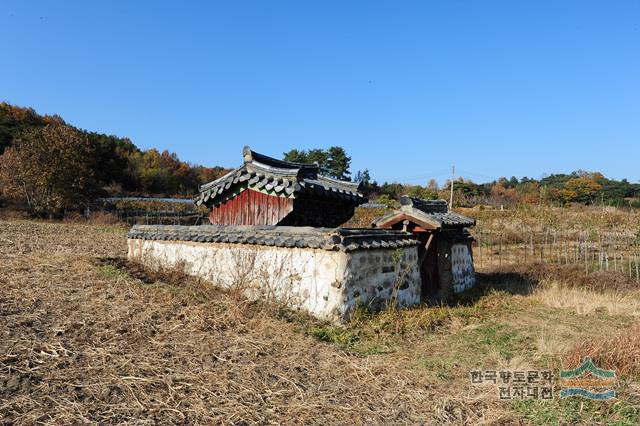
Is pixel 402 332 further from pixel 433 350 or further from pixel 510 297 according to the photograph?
pixel 510 297

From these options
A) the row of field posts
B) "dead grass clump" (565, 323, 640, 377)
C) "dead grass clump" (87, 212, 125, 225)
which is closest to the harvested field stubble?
"dead grass clump" (565, 323, 640, 377)

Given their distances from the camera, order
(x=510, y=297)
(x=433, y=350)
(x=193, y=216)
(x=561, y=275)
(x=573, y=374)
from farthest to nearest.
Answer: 1. (x=193, y=216)
2. (x=561, y=275)
3. (x=510, y=297)
4. (x=433, y=350)
5. (x=573, y=374)

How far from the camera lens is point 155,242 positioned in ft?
32.1

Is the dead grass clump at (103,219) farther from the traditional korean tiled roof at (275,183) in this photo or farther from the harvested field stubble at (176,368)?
the harvested field stubble at (176,368)

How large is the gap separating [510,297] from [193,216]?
904 inches

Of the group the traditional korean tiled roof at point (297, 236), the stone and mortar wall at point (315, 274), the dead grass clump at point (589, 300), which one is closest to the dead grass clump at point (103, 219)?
the traditional korean tiled roof at point (297, 236)

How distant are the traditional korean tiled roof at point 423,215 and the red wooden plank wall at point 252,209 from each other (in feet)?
8.28

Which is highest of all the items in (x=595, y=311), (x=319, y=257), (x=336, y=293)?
(x=319, y=257)

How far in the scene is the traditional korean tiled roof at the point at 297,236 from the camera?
21.6 ft

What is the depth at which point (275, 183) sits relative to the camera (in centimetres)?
828

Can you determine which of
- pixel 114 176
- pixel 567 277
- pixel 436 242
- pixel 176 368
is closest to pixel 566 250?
pixel 567 277

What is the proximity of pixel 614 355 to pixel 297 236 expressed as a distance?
4.50 meters

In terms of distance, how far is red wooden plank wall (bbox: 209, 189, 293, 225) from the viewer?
8.59 meters

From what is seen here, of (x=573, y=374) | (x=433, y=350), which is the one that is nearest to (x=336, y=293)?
(x=433, y=350)
